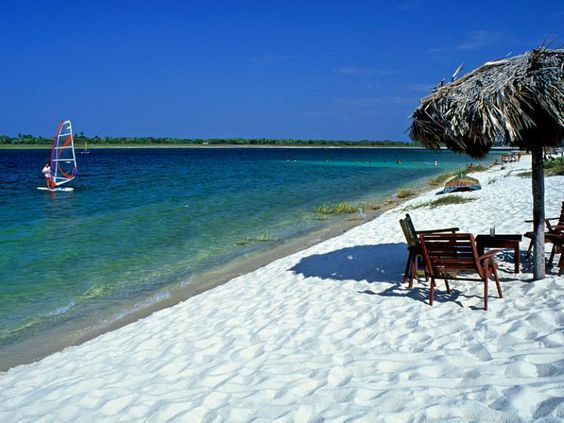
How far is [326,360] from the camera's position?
4277 mm

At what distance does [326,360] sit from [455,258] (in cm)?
208

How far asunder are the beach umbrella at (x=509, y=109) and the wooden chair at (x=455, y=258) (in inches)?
33.3

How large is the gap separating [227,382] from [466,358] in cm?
199

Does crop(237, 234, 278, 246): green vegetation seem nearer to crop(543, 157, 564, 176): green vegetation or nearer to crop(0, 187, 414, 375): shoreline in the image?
crop(0, 187, 414, 375): shoreline

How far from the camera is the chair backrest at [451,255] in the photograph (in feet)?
17.3

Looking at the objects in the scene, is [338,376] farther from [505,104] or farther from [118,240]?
[118,240]

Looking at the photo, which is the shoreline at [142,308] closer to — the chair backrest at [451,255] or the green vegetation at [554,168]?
the chair backrest at [451,255]

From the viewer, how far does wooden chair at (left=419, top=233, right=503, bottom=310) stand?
207 inches

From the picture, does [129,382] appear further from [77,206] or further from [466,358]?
[77,206]

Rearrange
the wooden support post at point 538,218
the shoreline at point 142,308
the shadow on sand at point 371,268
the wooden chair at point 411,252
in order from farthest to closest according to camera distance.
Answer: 1. the shoreline at point 142,308
2. the wooden chair at point 411,252
3. the shadow on sand at point 371,268
4. the wooden support post at point 538,218

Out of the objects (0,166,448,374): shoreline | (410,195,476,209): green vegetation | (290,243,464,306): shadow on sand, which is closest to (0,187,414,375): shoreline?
(0,166,448,374): shoreline

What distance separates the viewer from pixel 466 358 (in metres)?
3.86

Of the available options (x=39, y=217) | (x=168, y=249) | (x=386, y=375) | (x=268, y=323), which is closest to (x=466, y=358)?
(x=386, y=375)

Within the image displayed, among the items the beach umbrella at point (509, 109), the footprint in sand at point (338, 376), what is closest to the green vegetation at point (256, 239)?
the beach umbrella at point (509, 109)
